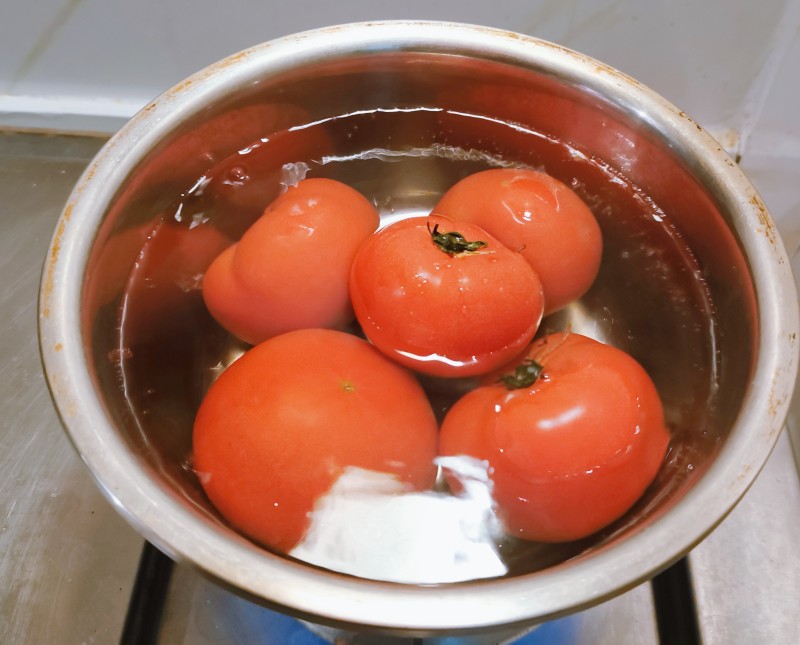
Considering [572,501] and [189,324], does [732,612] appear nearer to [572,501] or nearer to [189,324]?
[572,501]

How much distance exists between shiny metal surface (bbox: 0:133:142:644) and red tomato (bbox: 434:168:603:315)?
396mm

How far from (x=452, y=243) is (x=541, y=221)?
0.32 ft

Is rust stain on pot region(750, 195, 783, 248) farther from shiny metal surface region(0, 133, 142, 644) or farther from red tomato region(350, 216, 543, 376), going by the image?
shiny metal surface region(0, 133, 142, 644)

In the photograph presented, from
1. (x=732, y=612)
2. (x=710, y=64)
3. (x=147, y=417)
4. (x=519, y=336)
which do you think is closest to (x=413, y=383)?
(x=519, y=336)

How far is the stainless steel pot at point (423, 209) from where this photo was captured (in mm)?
369

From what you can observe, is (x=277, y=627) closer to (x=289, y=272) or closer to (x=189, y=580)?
(x=189, y=580)

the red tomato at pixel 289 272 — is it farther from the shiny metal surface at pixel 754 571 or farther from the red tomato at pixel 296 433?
the shiny metal surface at pixel 754 571

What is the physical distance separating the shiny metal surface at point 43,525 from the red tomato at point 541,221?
40 cm

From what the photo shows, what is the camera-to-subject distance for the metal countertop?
59 centimetres

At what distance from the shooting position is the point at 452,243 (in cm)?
47

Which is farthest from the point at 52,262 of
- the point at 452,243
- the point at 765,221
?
the point at 765,221

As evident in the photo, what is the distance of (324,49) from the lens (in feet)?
1.82

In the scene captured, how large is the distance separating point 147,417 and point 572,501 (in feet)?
0.96

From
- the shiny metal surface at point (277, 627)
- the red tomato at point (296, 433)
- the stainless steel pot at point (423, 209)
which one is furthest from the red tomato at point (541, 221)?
the shiny metal surface at point (277, 627)
